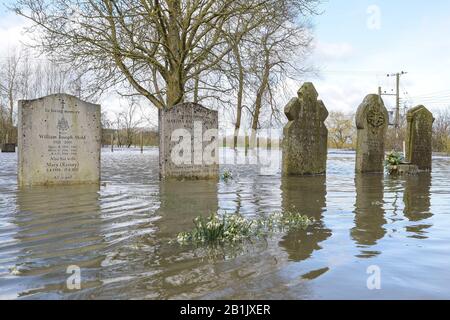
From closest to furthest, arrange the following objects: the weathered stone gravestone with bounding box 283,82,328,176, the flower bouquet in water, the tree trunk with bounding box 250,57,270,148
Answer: the weathered stone gravestone with bounding box 283,82,328,176 → the flower bouquet in water → the tree trunk with bounding box 250,57,270,148

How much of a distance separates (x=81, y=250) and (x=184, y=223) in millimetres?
1545

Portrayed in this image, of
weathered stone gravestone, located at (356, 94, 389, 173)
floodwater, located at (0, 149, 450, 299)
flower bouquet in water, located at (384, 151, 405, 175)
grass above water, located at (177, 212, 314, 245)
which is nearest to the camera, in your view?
floodwater, located at (0, 149, 450, 299)

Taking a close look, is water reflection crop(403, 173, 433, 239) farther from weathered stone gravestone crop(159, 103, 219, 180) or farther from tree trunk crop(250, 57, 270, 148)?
tree trunk crop(250, 57, 270, 148)

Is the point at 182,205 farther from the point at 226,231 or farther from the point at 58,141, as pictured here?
the point at 58,141

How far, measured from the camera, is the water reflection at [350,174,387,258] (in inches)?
176

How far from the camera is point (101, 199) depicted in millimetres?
7699

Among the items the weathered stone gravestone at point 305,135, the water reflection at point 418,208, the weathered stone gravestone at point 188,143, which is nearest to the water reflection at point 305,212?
the water reflection at point 418,208

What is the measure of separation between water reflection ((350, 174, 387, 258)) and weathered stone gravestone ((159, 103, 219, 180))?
14.9 ft

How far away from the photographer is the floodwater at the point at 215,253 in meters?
3.10

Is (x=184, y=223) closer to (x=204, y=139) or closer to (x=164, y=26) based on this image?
(x=204, y=139)

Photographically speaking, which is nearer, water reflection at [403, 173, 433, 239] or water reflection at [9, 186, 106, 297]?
water reflection at [9, 186, 106, 297]

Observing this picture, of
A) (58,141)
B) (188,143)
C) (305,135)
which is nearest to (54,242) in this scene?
(58,141)

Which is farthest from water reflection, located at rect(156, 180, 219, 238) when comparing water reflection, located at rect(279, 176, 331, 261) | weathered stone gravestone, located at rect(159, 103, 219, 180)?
water reflection, located at rect(279, 176, 331, 261)
